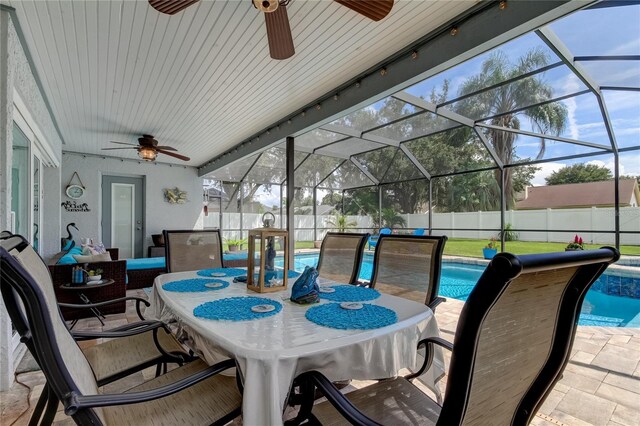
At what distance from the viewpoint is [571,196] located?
922cm

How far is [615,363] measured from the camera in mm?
2342

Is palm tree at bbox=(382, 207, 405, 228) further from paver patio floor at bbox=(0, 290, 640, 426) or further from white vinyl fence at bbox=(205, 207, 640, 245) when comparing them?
paver patio floor at bbox=(0, 290, 640, 426)

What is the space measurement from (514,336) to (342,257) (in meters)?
1.95

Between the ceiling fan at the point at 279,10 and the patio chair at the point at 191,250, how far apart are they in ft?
5.51

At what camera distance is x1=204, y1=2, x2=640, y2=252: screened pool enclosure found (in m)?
3.32

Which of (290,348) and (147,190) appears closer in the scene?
(290,348)

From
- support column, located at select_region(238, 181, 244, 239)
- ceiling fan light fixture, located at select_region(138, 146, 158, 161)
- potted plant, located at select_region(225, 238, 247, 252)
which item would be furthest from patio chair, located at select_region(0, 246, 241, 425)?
support column, located at select_region(238, 181, 244, 239)

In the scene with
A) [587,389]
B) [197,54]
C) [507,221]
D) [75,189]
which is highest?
[197,54]

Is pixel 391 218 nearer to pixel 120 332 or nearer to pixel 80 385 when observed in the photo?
pixel 120 332

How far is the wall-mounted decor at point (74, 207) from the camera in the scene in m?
6.38

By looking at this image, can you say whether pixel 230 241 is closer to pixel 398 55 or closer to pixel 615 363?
pixel 398 55

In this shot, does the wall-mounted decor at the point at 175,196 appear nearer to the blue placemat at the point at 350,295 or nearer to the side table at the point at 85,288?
the side table at the point at 85,288

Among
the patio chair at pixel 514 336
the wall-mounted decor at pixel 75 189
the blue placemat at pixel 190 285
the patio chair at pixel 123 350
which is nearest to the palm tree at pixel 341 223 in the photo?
the wall-mounted decor at pixel 75 189

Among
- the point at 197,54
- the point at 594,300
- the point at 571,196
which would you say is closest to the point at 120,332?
the point at 197,54
